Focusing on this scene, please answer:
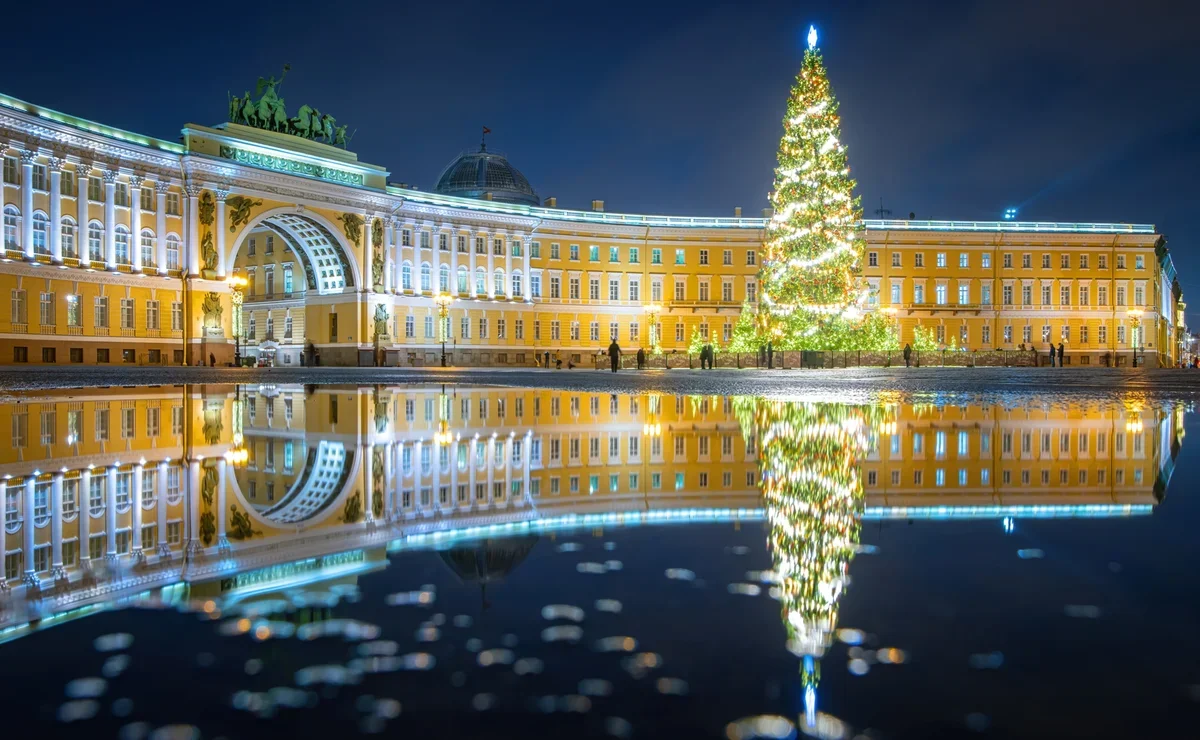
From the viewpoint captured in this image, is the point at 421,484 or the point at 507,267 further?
the point at 507,267

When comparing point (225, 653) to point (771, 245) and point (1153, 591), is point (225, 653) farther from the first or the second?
point (771, 245)

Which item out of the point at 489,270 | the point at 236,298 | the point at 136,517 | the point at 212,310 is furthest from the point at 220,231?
the point at 136,517

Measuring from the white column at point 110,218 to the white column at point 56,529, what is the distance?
4198 centimetres

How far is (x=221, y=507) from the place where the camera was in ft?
10.9

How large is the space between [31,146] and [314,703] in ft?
143

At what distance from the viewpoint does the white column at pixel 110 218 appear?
133ft

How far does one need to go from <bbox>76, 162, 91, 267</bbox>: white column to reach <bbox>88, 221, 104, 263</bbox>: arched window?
44 centimetres

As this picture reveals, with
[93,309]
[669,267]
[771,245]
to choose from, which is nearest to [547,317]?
[669,267]

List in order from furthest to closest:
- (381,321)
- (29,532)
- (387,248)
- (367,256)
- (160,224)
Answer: (387,248)
(381,321)
(367,256)
(160,224)
(29,532)

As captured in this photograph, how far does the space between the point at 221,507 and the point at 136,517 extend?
322mm

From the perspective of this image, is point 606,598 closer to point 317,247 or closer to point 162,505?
point 162,505

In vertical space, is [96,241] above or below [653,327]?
above

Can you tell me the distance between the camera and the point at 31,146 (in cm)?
3700

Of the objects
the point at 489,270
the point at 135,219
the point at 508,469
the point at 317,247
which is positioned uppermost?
the point at 317,247
